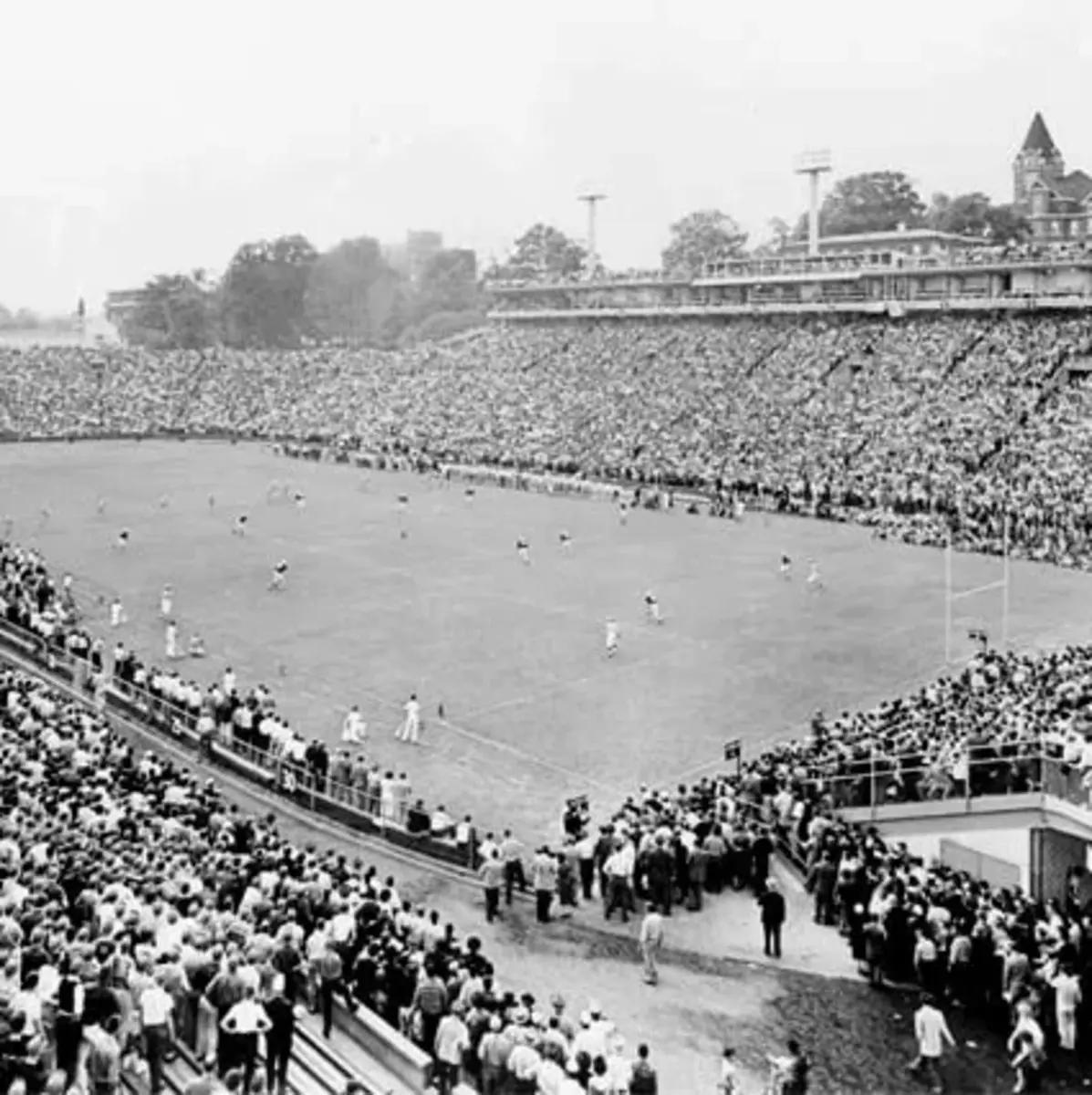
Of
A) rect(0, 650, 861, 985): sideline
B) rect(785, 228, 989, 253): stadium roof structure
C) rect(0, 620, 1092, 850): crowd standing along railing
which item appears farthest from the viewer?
rect(785, 228, 989, 253): stadium roof structure

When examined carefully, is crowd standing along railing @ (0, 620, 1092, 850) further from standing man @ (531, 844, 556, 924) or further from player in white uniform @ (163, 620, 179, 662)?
player in white uniform @ (163, 620, 179, 662)

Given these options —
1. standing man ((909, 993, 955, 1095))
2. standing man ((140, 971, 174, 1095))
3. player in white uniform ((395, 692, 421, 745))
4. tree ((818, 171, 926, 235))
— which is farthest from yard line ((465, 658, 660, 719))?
tree ((818, 171, 926, 235))

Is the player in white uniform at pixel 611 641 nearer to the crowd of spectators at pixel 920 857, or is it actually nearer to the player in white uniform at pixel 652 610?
the player in white uniform at pixel 652 610

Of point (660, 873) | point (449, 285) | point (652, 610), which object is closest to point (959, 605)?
point (652, 610)

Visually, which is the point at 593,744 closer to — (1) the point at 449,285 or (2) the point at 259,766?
(2) the point at 259,766

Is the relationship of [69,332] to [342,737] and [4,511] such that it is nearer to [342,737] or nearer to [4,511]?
[4,511]

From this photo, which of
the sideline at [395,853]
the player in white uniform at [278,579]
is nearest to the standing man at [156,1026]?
the sideline at [395,853]
